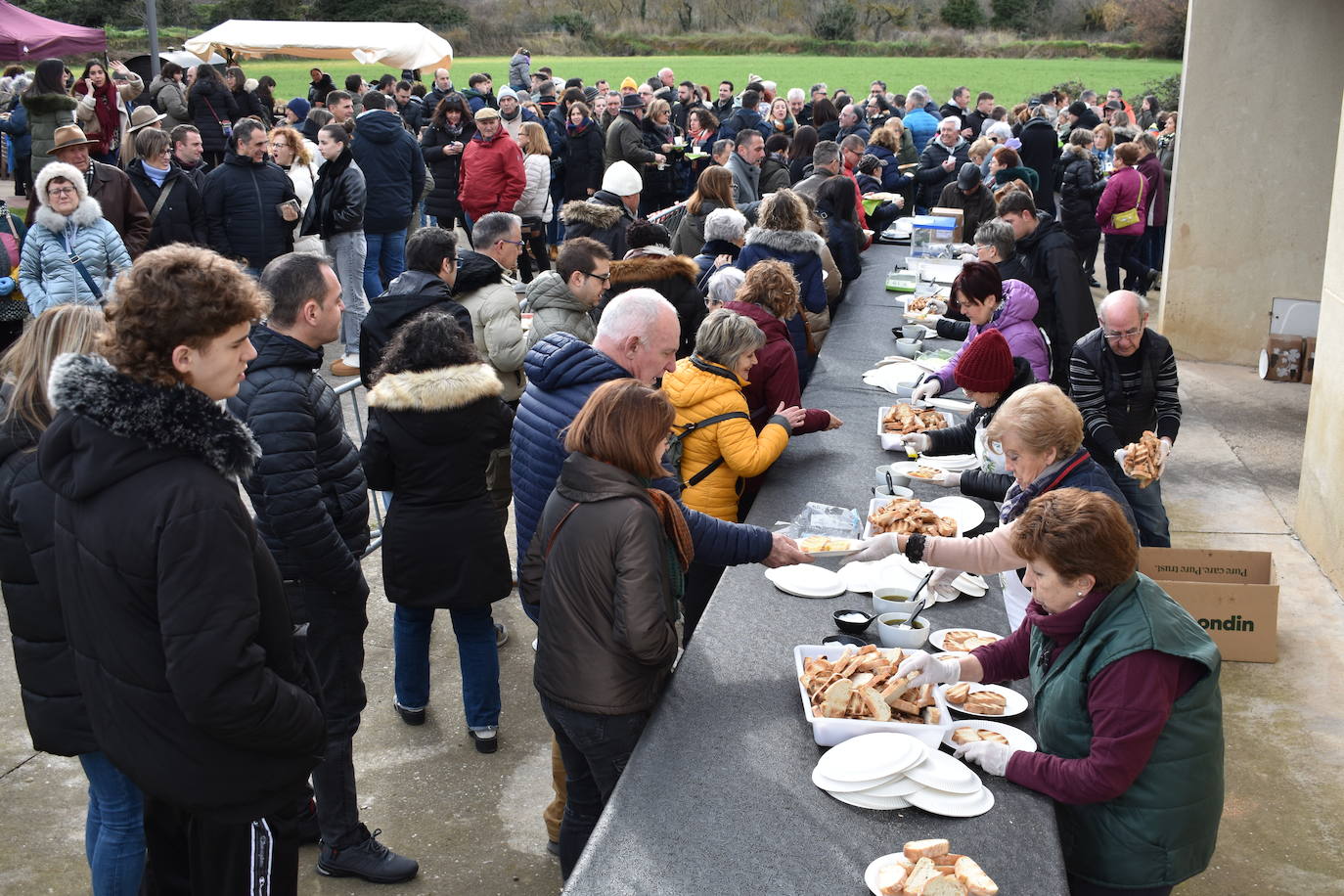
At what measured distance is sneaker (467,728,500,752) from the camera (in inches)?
177

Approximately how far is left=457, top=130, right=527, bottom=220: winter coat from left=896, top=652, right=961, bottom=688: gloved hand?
8424 millimetres

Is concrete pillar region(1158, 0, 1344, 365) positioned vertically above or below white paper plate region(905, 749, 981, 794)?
above

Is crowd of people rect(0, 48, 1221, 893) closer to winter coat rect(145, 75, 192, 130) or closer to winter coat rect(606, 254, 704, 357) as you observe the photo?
winter coat rect(606, 254, 704, 357)

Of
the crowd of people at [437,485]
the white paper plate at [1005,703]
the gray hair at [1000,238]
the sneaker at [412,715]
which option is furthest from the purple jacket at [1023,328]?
the sneaker at [412,715]

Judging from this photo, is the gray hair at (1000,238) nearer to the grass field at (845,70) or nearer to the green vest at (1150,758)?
the green vest at (1150,758)

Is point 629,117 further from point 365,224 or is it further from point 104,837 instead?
point 104,837

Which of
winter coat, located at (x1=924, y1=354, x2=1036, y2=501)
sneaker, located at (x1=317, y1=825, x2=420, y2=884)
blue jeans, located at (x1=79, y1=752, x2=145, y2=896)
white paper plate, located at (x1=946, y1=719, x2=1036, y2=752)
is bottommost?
sneaker, located at (x1=317, y1=825, x2=420, y2=884)

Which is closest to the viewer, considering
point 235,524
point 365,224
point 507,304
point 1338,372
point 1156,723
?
point 235,524

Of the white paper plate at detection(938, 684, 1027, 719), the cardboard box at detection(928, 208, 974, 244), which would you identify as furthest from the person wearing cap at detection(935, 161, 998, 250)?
the white paper plate at detection(938, 684, 1027, 719)

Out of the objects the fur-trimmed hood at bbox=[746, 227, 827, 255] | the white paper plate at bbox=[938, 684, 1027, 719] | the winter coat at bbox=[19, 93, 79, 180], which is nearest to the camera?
the white paper plate at bbox=[938, 684, 1027, 719]

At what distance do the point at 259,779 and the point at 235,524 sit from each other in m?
0.60

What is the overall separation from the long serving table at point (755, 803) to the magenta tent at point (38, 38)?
19.1 meters

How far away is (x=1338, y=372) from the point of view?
6.25 meters

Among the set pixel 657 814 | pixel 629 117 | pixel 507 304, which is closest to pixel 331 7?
pixel 629 117
